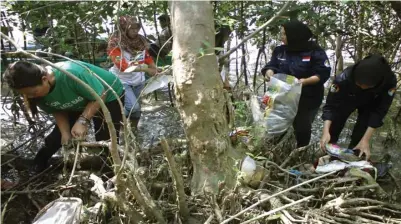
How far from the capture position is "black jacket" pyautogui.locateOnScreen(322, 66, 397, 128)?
284 centimetres

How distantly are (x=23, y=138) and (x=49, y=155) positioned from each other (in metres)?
1.15

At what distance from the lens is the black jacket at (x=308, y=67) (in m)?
3.12

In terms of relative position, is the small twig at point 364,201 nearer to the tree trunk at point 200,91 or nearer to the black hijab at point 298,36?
the tree trunk at point 200,91

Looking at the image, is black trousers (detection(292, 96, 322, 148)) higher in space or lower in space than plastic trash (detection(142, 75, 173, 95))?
lower

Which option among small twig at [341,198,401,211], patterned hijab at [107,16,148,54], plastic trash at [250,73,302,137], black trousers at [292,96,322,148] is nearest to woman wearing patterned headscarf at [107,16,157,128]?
patterned hijab at [107,16,148,54]

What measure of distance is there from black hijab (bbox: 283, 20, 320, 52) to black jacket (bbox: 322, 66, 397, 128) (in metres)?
0.35

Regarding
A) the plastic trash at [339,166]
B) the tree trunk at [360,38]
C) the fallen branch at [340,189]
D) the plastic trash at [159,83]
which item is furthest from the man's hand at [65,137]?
the tree trunk at [360,38]

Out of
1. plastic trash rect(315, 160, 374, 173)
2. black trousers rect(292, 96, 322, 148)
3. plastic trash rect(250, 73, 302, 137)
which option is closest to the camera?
plastic trash rect(315, 160, 374, 173)

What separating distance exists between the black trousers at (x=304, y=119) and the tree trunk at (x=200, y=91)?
124 centimetres

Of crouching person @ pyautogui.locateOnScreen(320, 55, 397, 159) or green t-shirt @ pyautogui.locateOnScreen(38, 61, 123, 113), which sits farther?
crouching person @ pyautogui.locateOnScreen(320, 55, 397, 159)

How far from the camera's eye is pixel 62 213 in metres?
1.96

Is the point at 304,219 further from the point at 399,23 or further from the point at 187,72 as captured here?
A: the point at 399,23

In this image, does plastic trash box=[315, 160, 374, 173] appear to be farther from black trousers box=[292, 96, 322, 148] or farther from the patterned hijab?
the patterned hijab

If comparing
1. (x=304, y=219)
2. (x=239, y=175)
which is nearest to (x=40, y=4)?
(x=239, y=175)
